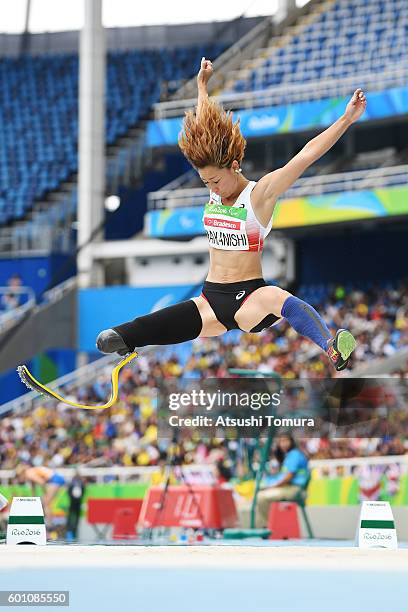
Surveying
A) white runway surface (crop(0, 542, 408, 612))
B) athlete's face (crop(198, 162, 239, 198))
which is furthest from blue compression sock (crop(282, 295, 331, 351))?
white runway surface (crop(0, 542, 408, 612))

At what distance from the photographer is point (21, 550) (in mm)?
10234

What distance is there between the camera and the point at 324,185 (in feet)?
80.1

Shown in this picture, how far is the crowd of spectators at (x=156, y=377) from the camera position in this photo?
20641 millimetres

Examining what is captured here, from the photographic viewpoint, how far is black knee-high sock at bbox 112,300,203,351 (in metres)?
8.43

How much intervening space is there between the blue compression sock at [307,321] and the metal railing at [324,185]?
14758 millimetres

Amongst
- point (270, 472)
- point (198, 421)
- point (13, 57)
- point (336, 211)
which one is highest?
point (13, 57)

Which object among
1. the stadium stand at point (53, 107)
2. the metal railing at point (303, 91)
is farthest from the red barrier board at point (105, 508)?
the stadium stand at point (53, 107)

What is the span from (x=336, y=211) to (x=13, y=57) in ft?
51.0

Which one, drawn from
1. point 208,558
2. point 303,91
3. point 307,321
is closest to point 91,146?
point 303,91

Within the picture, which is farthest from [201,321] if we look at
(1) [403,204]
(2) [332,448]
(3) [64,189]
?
(3) [64,189]

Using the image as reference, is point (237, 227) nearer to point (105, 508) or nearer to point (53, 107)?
point (105, 508)

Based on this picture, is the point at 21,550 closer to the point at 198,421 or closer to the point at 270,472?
the point at 198,421

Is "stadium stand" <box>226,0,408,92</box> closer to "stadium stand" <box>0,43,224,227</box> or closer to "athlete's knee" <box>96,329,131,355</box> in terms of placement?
"stadium stand" <box>0,43,224,227</box>

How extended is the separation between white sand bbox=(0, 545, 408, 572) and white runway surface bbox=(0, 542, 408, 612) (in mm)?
11
